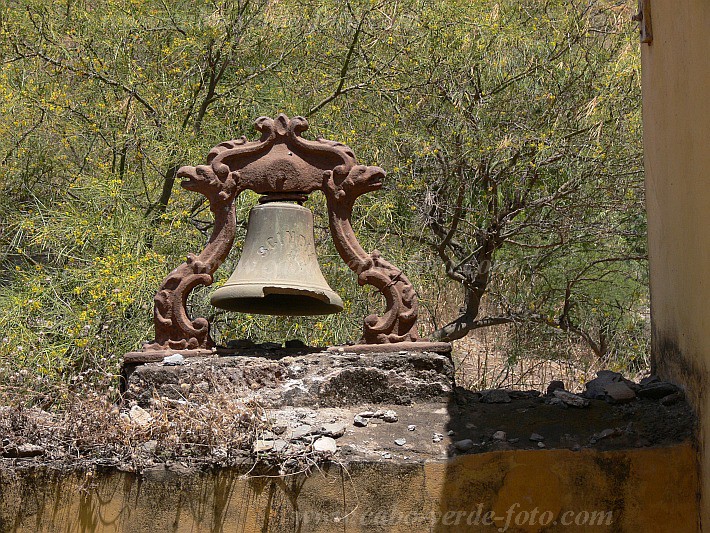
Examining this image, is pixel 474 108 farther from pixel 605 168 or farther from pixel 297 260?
pixel 297 260

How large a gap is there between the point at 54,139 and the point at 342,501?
6116 mm

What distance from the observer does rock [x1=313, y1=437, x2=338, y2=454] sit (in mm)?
3701

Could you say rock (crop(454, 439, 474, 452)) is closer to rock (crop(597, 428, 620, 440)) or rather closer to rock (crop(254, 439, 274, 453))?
rock (crop(597, 428, 620, 440))

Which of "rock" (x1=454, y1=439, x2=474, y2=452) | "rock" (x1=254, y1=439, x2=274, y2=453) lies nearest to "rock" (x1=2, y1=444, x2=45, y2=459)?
"rock" (x1=254, y1=439, x2=274, y2=453)

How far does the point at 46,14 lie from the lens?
337 inches

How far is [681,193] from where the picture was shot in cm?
401

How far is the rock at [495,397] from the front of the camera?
435 centimetres

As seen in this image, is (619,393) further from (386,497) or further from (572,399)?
(386,497)

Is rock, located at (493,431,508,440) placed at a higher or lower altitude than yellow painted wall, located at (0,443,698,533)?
higher

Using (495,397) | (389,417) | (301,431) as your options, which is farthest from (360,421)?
(495,397)

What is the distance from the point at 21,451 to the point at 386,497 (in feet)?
4.86

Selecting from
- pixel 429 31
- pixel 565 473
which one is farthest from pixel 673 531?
pixel 429 31
